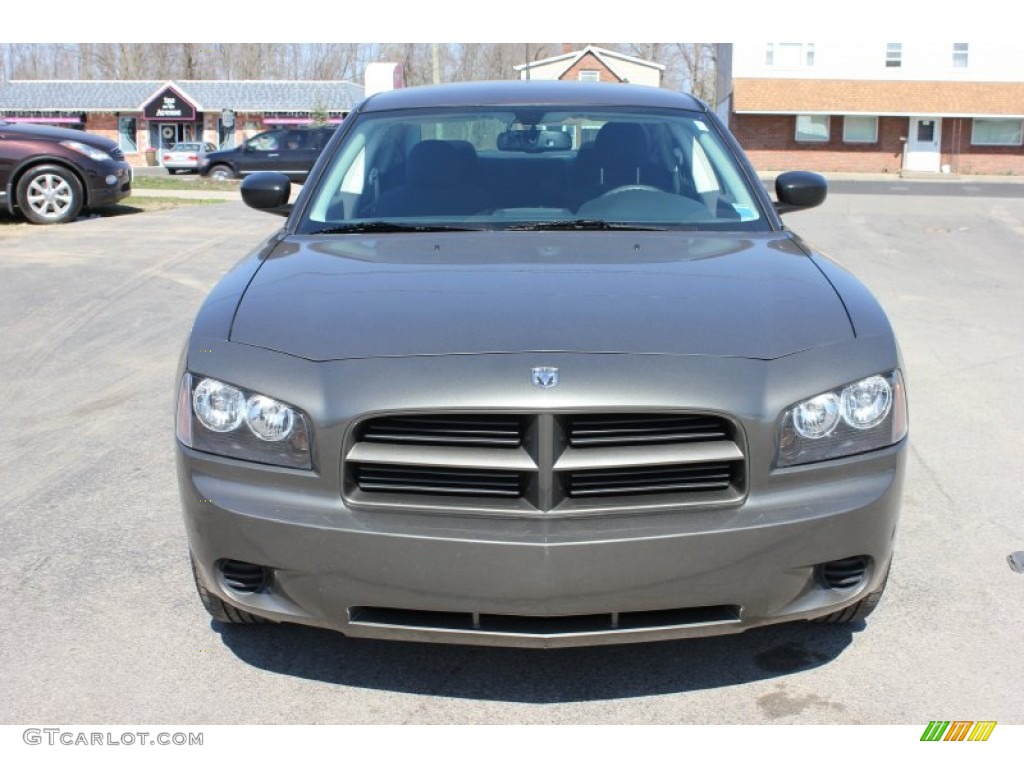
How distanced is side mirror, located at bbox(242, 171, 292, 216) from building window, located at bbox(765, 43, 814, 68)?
47.0m

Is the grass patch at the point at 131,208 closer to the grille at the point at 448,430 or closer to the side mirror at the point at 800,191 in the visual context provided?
the side mirror at the point at 800,191

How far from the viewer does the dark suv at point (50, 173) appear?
13.7m

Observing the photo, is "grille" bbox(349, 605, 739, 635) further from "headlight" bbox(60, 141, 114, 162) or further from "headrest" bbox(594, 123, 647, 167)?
"headlight" bbox(60, 141, 114, 162)

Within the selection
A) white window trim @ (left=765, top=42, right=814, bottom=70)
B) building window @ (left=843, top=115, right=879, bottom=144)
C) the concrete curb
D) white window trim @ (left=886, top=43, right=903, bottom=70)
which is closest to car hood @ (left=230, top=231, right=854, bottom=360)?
the concrete curb

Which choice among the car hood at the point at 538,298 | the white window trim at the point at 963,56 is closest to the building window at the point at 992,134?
the white window trim at the point at 963,56

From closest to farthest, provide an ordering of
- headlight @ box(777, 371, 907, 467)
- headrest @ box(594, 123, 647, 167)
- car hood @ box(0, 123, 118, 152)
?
headlight @ box(777, 371, 907, 467)
headrest @ box(594, 123, 647, 167)
car hood @ box(0, 123, 118, 152)

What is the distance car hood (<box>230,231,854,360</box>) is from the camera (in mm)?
2934

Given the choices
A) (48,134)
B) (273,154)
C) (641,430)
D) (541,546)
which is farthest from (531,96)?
(273,154)

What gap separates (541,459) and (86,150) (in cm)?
1282

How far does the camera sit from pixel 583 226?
4.11m

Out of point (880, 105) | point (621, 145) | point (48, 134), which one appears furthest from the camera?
point (880, 105)

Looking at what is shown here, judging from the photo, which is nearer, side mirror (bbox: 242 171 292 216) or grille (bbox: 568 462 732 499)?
grille (bbox: 568 462 732 499)

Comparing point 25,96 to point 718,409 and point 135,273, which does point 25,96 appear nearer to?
point 135,273

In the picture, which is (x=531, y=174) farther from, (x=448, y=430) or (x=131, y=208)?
(x=131, y=208)
